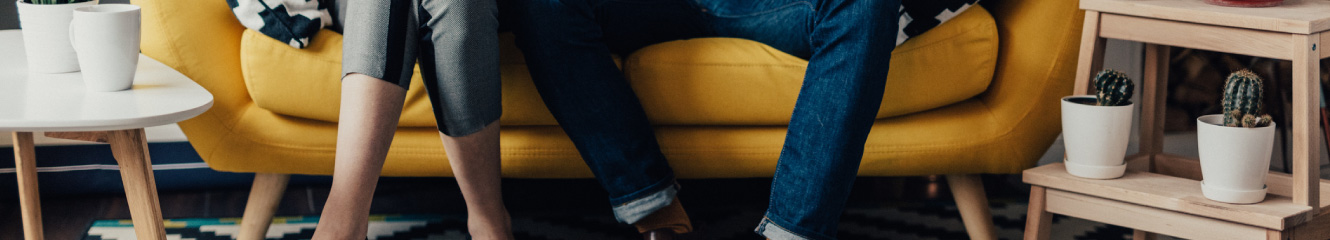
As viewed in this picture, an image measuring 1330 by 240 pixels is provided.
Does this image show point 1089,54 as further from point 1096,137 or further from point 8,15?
point 8,15

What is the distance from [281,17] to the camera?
3.53ft

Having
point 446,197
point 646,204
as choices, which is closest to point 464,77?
point 646,204

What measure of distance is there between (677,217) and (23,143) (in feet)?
2.08

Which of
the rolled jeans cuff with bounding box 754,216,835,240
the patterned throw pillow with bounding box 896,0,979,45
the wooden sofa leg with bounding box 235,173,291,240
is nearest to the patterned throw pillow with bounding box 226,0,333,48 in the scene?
the wooden sofa leg with bounding box 235,173,291,240

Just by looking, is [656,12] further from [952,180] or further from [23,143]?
[23,143]

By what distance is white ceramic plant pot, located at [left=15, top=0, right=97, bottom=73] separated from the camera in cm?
91

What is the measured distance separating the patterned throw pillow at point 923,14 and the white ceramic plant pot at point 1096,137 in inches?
6.1

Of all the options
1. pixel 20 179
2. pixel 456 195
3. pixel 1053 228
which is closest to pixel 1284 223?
pixel 1053 228

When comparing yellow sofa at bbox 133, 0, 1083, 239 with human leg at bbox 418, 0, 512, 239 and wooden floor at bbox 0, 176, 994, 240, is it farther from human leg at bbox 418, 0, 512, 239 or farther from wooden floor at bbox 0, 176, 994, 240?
wooden floor at bbox 0, 176, 994, 240

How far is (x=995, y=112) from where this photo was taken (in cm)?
117

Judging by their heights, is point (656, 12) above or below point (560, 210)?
above

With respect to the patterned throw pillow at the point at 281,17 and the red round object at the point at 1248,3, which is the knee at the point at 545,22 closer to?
the patterned throw pillow at the point at 281,17

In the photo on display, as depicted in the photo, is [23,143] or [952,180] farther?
[952,180]

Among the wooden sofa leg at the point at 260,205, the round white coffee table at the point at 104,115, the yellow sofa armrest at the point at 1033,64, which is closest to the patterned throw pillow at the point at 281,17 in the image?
the round white coffee table at the point at 104,115
